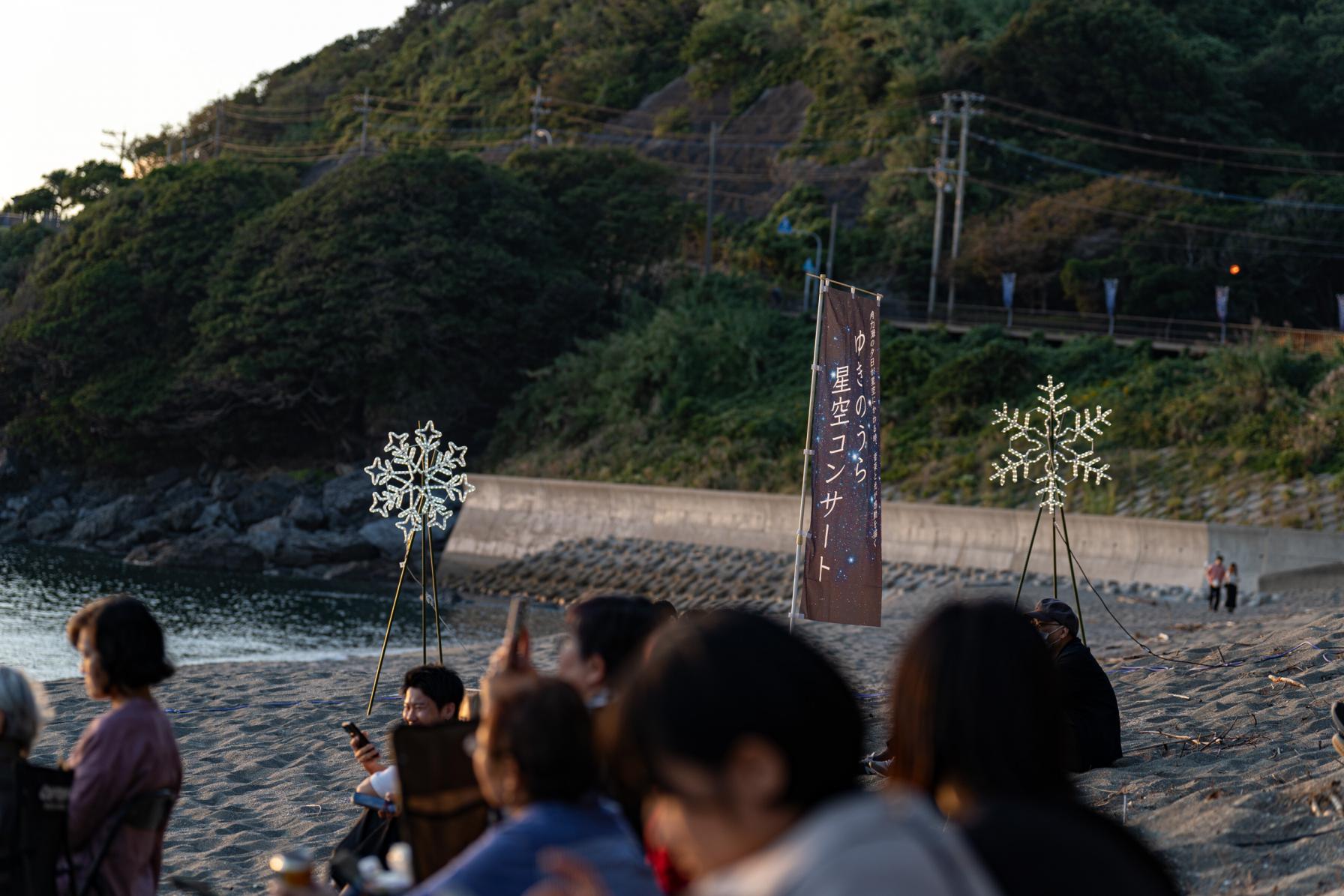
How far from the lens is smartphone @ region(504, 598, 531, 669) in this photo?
107 inches

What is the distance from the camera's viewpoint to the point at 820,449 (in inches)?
384

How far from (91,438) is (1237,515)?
1319 inches

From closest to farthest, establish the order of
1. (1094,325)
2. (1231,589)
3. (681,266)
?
1. (1231,589)
2. (1094,325)
3. (681,266)

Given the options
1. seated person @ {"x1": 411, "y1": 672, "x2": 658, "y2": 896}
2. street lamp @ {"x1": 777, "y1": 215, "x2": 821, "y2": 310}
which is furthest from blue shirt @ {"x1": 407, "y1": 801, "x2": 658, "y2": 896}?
street lamp @ {"x1": 777, "y1": 215, "x2": 821, "y2": 310}

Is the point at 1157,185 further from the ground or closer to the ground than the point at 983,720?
further from the ground

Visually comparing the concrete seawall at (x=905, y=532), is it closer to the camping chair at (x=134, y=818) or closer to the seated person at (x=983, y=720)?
the camping chair at (x=134, y=818)

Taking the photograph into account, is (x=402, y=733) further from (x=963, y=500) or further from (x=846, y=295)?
(x=963, y=500)

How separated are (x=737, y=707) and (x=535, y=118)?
191 ft

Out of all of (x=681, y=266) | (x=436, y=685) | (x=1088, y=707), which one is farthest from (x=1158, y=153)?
(x=436, y=685)

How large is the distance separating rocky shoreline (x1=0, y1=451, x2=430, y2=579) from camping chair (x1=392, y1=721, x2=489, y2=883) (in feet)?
97.9

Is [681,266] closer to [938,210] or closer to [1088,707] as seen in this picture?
[938,210]

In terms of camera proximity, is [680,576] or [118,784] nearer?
[118,784]

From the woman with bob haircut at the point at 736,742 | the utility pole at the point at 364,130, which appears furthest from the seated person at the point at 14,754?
the utility pole at the point at 364,130

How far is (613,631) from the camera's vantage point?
8.97 feet
